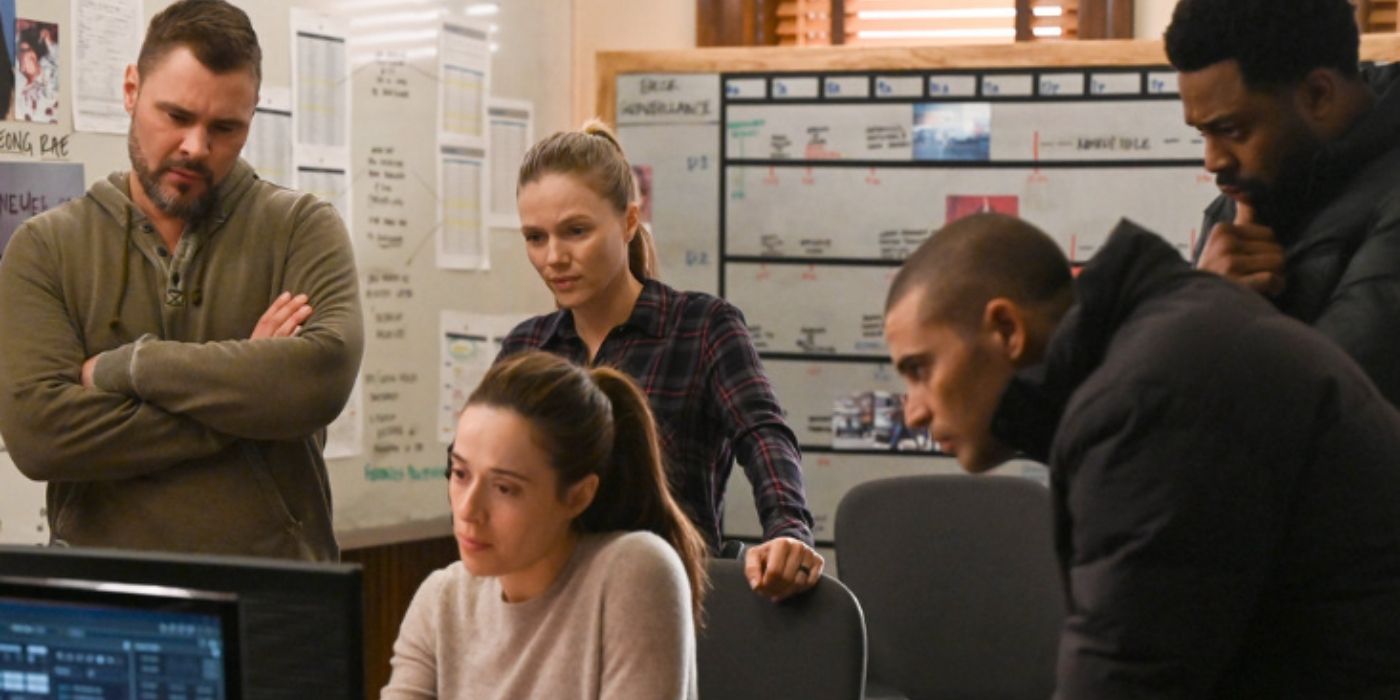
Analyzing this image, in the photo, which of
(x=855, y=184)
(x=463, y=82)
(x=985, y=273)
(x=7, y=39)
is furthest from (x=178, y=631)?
(x=855, y=184)

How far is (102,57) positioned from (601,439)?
169 centimetres

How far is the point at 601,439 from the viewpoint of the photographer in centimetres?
218

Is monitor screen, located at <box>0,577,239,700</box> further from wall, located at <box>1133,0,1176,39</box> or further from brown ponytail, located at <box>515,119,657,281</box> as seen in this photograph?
wall, located at <box>1133,0,1176,39</box>

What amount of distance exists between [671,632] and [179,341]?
90 cm

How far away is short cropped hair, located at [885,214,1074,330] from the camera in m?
1.41

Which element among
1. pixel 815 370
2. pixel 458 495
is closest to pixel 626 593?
pixel 458 495

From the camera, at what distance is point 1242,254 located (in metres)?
1.76

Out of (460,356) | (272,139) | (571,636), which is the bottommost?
(571,636)

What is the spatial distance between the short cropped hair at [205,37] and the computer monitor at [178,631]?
136cm

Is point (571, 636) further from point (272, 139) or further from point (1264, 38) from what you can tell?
point (272, 139)

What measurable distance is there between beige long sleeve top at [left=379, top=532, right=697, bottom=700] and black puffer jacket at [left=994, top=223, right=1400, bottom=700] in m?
0.77

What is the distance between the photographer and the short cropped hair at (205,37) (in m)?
2.41

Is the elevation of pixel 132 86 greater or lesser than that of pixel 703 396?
greater

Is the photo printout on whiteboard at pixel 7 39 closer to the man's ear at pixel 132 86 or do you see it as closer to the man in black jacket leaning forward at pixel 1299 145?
the man's ear at pixel 132 86
